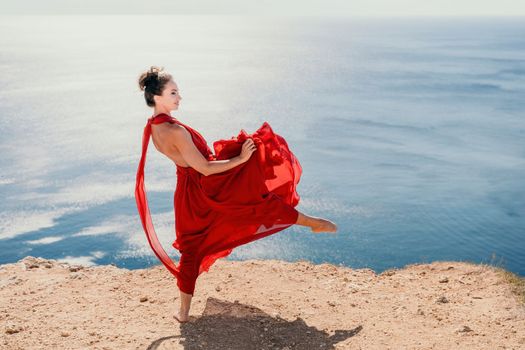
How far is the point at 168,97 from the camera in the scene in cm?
543

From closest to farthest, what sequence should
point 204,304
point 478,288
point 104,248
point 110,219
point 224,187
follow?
point 224,187 < point 204,304 < point 478,288 < point 104,248 < point 110,219

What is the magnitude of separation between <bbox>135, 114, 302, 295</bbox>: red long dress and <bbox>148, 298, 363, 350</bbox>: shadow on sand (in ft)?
1.47

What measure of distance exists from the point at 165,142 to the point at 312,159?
1222 inches

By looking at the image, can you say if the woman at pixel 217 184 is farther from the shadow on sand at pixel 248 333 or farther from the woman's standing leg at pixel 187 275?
the shadow on sand at pixel 248 333

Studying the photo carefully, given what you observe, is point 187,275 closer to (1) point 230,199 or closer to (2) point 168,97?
(1) point 230,199

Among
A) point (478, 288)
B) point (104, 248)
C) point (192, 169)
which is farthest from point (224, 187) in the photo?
point (104, 248)

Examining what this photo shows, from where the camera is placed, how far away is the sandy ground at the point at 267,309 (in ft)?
18.5

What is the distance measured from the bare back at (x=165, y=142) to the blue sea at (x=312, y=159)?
5.36 metres

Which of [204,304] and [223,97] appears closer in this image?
[204,304]

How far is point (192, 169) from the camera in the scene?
564 cm

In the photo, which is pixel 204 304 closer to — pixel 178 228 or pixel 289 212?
pixel 178 228

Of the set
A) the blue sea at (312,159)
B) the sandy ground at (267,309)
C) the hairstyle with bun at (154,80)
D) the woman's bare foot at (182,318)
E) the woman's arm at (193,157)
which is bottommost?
the blue sea at (312,159)

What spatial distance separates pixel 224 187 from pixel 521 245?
69.9ft

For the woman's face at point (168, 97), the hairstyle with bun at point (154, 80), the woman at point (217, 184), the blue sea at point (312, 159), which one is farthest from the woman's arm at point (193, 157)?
the blue sea at point (312, 159)
